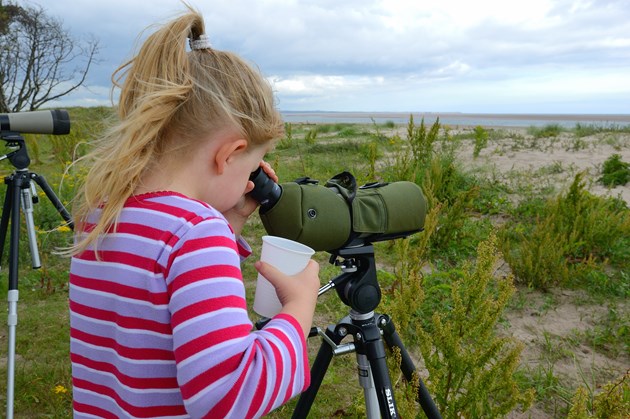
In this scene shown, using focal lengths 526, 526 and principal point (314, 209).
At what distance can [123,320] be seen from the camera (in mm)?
882

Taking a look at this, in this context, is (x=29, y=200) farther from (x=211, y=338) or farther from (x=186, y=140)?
(x=211, y=338)

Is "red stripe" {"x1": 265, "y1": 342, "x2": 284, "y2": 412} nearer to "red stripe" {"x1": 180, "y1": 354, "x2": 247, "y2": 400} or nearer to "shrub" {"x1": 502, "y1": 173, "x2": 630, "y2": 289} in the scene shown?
"red stripe" {"x1": 180, "y1": 354, "x2": 247, "y2": 400}

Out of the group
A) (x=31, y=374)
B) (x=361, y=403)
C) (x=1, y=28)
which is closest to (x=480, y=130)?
(x=361, y=403)

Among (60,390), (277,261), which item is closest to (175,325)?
(277,261)

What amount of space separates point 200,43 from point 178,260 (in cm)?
47

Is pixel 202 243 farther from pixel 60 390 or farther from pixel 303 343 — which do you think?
pixel 60 390

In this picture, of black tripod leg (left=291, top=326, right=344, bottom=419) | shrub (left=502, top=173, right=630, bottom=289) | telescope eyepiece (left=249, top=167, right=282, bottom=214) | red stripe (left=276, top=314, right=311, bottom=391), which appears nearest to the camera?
red stripe (left=276, top=314, right=311, bottom=391)

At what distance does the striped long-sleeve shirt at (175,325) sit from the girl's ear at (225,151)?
0.10 metres

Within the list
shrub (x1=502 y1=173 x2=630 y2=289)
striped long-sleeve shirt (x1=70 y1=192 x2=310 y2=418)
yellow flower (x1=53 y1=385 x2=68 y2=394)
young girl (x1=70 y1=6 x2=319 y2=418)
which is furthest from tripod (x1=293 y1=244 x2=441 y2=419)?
shrub (x1=502 y1=173 x2=630 y2=289)

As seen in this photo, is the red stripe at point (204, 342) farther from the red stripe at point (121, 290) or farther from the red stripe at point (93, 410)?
the red stripe at point (93, 410)

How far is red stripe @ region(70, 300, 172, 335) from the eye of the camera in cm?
86

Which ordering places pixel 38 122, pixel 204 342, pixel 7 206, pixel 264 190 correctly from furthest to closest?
pixel 7 206 → pixel 38 122 → pixel 264 190 → pixel 204 342

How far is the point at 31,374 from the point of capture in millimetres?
2389

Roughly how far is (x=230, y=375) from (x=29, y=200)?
6.01 ft
